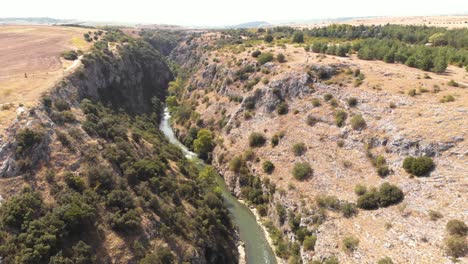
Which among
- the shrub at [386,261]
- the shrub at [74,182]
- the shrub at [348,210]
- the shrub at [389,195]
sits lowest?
the shrub at [386,261]

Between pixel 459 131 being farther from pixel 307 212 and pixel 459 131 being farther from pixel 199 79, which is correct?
pixel 199 79

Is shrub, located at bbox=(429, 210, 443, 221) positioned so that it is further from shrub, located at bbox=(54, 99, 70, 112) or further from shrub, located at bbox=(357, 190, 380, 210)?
shrub, located at bbox=(54, 99, 70, 112)

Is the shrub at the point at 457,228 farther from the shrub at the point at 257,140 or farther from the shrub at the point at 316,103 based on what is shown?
the shrub at the point at 257,140

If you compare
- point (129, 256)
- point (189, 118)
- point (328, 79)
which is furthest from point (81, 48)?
point (129, 256)

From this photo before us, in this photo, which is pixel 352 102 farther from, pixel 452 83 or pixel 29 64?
pixel 29 64

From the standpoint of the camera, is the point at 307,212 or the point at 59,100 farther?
the point at 59,100

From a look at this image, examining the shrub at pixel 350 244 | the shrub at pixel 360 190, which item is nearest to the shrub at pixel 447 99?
the shrub at pixel 360 190
